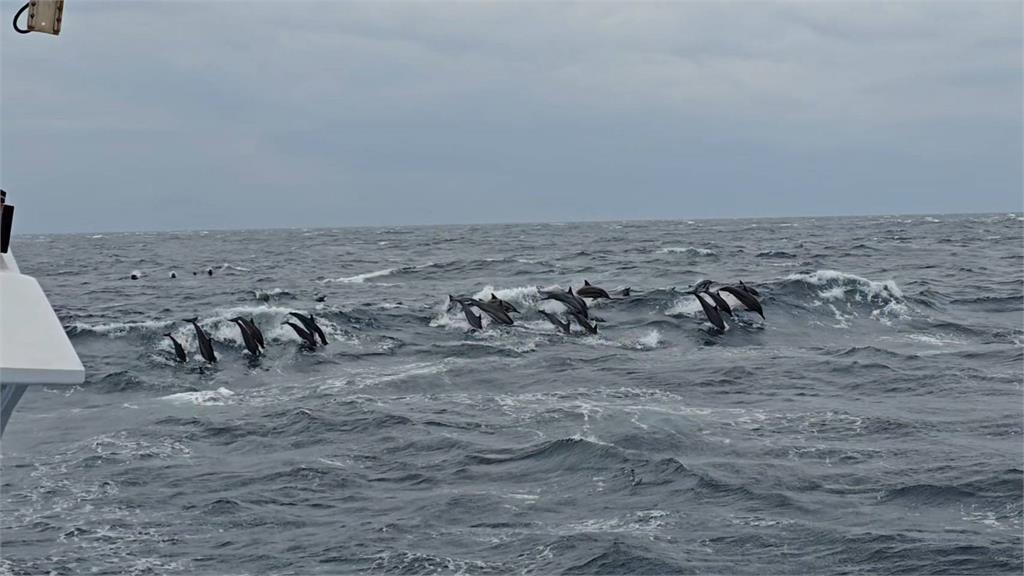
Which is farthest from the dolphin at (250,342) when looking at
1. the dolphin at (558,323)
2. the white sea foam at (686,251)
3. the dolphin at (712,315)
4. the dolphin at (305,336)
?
the white sea foam at (686,251)

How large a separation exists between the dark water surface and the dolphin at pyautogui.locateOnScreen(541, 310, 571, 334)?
0.64 metres

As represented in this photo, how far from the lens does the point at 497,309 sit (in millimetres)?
26016

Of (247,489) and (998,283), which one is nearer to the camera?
(247,489)

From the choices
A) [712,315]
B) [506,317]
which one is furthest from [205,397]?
[712,315]

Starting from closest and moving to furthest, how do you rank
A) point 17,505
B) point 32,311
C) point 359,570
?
point 32,311 → point 359,570 → point 17,505

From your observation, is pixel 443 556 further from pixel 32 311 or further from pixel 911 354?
pixel 911 354

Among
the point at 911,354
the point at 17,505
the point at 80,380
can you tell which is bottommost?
the point at 17,505

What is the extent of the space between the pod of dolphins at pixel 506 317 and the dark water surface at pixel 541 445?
0.38m

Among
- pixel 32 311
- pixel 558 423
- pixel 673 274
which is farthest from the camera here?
pixel 673 274

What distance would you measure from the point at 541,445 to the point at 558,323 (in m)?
11.3

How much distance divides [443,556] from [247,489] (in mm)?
3481

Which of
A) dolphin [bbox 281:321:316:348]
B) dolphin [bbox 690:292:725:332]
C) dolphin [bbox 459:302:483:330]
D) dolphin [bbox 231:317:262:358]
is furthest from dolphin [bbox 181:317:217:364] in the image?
dolphin [bbox 690:292:725:332]

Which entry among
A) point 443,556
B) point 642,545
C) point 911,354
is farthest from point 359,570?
point 911,354

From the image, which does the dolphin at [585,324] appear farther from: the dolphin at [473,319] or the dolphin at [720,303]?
the dolphin at [720,303]
